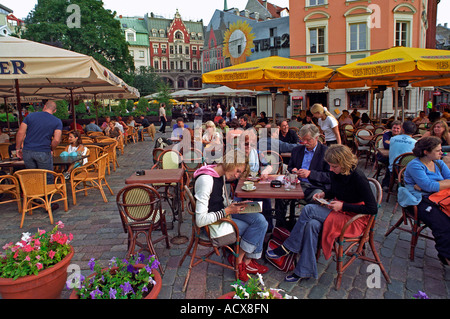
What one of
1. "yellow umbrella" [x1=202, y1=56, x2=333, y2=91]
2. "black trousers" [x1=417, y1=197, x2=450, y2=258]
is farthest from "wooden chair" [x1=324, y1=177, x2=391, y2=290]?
"yellow umbrella" [x1=202, y1=56, x2=333, y2=91]

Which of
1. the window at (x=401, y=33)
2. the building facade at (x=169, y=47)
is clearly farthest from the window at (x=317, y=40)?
the building facade at (x=169, y=47)

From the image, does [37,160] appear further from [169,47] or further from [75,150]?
[169,47]

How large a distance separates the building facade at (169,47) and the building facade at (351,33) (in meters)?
42.5

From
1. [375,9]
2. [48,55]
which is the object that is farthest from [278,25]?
[48,55]

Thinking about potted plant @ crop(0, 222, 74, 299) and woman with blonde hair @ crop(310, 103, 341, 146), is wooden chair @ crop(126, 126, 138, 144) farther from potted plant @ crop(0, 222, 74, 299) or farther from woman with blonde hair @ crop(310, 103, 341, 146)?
potted plant @ crop(0, 222, 74, 299)

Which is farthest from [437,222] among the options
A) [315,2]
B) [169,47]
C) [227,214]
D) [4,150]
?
[169,47]

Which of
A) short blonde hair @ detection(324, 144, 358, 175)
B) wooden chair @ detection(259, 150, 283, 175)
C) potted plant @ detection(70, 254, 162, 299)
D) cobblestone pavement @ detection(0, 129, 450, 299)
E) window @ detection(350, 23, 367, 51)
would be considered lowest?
cobblestone pavement @ detection(0, 129, 450, 299)

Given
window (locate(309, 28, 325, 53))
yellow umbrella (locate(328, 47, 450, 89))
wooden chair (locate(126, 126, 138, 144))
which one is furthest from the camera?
window (locate(309, 28, 325, 53))

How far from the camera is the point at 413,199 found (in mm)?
3330

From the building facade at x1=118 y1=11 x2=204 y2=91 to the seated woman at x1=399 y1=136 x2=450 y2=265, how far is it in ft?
200

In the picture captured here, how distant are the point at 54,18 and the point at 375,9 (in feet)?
83.1

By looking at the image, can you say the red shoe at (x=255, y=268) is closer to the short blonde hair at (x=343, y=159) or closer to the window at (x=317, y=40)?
the short blonde hair at (x=343, y=159)

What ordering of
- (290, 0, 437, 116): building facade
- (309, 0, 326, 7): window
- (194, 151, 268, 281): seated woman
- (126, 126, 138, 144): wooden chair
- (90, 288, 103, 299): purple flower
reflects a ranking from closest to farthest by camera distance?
1. (90, 288, 103, 299): purple flower
2. (194, 151, 268, 281): seated woman
3. (126, 126, 138, 144): wooden chair
4. (290, 0, 437, 116): building facade
5. (309, 0, 326, 7): window

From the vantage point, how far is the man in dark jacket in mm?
3787
